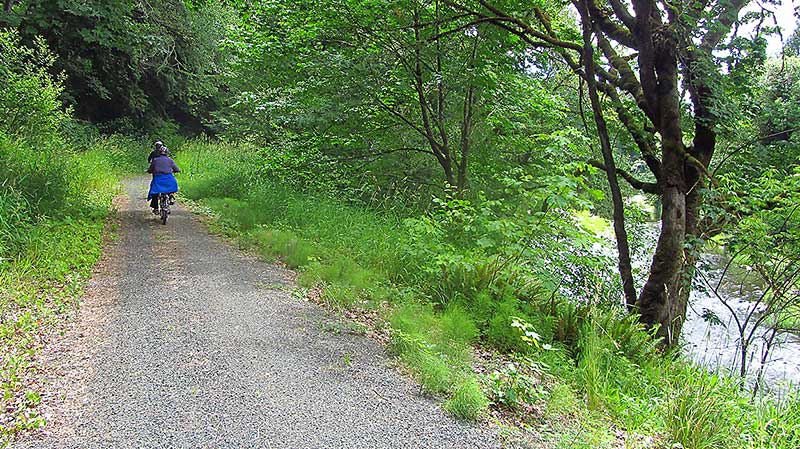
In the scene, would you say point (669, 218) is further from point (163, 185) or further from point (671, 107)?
point (163, 185)

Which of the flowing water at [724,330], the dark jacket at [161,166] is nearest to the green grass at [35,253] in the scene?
the dark jacket at [161,166]

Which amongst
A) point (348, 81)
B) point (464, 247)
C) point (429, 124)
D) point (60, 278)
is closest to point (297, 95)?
point (348, 81)

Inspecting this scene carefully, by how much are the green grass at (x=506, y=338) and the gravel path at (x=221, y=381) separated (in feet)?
1.33

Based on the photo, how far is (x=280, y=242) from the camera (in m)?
7.97

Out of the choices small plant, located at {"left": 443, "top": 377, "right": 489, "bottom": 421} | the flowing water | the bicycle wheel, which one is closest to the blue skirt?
the bicycle wheel

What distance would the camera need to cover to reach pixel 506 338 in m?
5.09

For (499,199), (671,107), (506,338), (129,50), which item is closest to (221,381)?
(506,338)

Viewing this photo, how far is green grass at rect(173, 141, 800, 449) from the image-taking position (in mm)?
3426

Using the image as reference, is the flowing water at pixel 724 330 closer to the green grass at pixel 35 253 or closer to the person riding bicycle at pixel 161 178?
the green grass at pixel 35 253

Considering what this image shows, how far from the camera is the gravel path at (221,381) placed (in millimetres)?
3025

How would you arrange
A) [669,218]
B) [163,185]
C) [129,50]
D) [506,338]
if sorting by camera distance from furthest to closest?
[129,50] → [163,185] → [669,218] → [506,338]

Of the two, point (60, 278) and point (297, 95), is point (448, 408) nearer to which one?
point (60, 278)

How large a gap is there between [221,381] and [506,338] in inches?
110

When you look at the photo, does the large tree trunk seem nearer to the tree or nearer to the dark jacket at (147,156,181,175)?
the tree
